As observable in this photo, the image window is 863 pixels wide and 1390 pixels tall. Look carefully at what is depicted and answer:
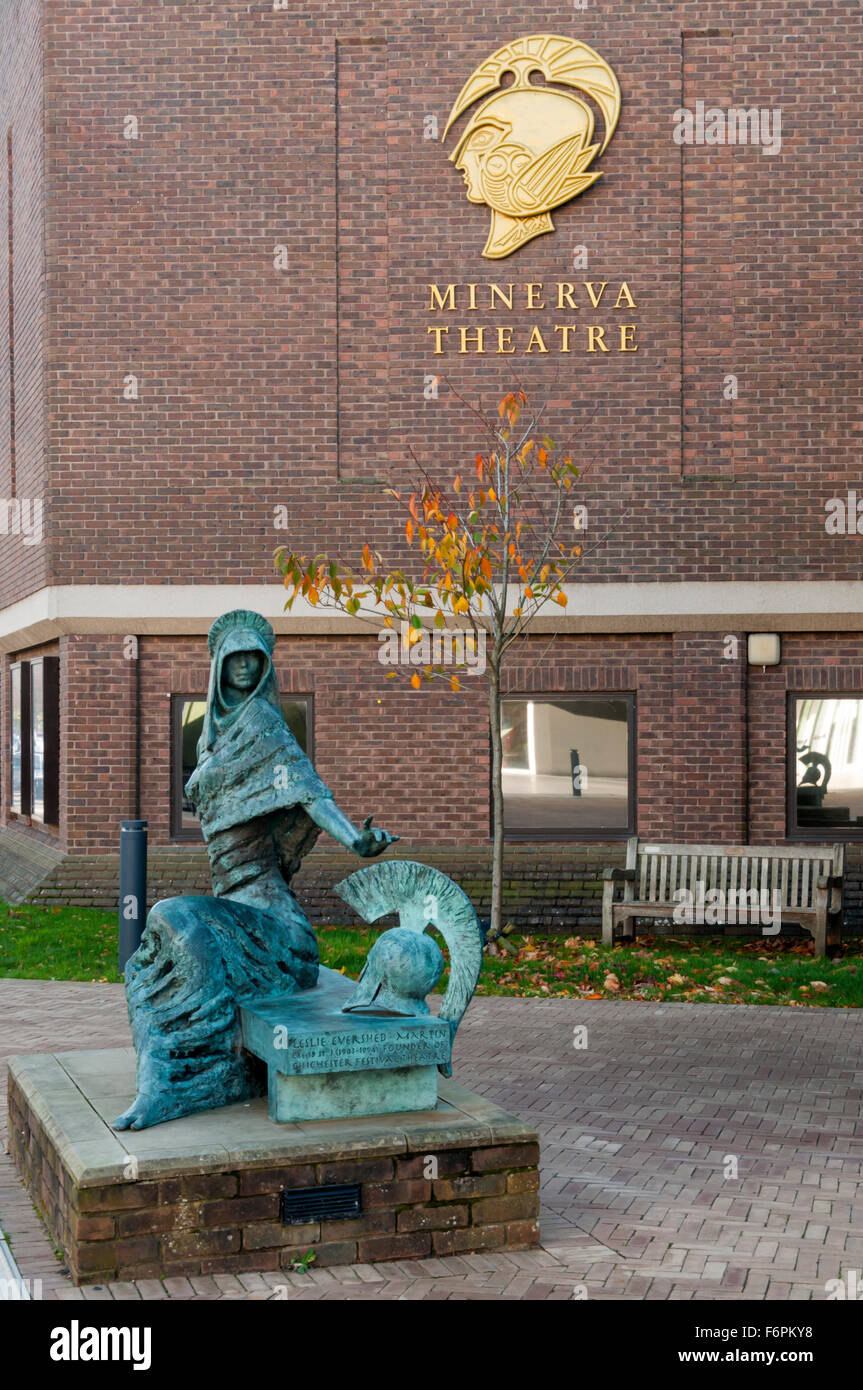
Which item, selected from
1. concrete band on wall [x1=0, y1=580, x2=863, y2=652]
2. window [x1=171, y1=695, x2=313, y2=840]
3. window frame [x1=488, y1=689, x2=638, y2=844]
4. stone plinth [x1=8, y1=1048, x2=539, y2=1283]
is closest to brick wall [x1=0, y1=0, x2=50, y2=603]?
concrete band on wall [x1=0, y1=580, x2=863, y2=652]

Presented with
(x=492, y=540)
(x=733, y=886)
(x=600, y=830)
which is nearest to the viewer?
(x=733, y=886)

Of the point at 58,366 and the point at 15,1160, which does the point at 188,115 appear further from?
the point at 15,1160

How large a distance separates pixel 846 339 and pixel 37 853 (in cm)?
998

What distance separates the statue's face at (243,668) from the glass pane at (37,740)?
34.6 ft

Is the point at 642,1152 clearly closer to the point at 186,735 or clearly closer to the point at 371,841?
the point at 371,841

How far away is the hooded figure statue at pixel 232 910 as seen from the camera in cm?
577

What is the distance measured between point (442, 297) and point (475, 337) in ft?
1.68

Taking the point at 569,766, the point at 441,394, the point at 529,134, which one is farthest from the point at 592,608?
the point at 529,134

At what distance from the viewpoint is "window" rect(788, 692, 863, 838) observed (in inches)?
554

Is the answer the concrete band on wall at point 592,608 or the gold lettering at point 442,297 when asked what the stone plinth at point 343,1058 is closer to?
the concrete band on wall at point 592,608

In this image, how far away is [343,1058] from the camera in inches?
218

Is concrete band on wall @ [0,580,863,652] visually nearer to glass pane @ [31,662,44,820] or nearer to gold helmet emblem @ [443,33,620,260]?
glass pane @ [31,662,44,820]

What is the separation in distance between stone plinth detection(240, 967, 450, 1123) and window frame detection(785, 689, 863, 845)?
8.93 metres

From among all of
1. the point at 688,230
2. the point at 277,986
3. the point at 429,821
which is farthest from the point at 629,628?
the point at 277,986
